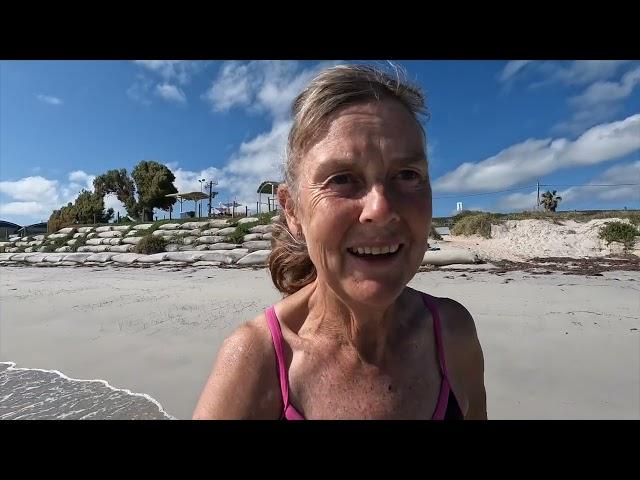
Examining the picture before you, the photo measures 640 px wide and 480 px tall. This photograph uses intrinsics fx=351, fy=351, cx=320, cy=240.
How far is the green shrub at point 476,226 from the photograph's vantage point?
71.3ft

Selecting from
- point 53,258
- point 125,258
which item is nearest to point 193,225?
point 125,258

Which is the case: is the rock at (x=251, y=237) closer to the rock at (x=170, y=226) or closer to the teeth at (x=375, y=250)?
the rock at (x=170, y=226)

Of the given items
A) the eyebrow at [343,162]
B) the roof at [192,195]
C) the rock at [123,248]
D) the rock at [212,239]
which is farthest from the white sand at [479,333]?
the roof at [192,195]

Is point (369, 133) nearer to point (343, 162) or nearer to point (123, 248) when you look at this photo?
point (343, 162)

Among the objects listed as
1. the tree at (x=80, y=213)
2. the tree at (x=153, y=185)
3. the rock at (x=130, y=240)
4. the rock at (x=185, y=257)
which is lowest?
the rock at (x=185, y=257)

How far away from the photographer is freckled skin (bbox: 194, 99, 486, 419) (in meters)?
1.24

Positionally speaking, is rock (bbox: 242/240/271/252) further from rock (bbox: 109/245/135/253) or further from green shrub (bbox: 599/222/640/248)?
green shrub (bbox: 599/222/640/248)

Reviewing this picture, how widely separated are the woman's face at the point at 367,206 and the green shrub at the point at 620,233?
1937 centimetres

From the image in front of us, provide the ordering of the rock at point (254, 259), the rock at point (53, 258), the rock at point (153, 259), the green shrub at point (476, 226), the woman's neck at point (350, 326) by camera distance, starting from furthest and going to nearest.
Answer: the green shrub at point (476, 226) → the rock at point (53, 258) → the rock at point (153, 259) → the rock at point (254, 259) → the woman's neck at point (350, 326)

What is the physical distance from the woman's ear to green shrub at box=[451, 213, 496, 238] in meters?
22.2
